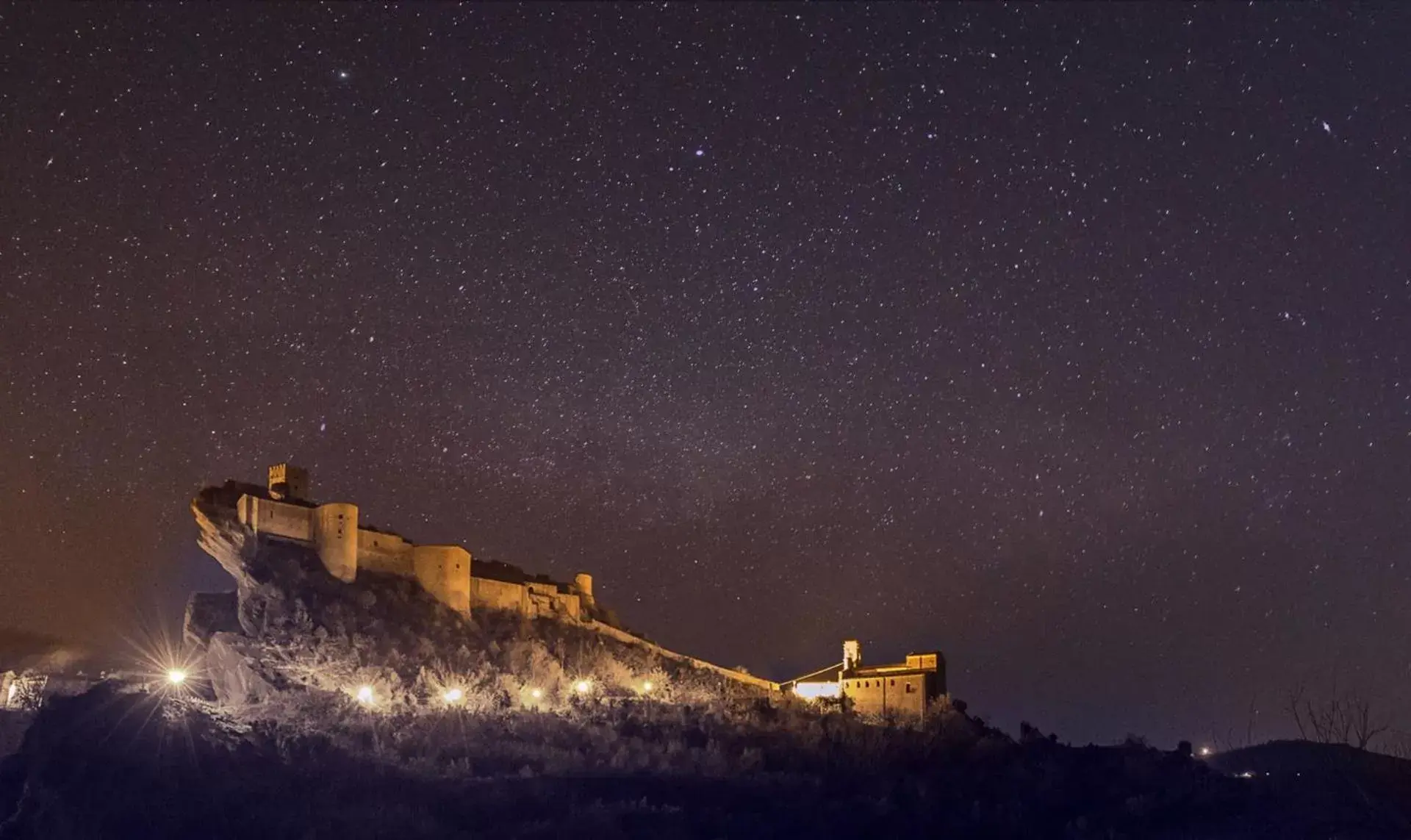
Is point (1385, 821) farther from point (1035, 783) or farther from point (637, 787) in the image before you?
point (637, 787)

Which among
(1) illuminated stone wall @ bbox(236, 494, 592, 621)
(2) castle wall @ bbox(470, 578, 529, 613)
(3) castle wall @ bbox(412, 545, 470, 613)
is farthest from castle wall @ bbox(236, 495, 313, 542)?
(2) castle wall @ bbox(470, 578, 529, 613)

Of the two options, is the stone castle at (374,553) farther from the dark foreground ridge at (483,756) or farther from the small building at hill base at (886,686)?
the small building at hill base at (886,686)

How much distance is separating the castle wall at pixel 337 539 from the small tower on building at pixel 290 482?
2860mm

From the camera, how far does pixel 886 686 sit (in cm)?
8694

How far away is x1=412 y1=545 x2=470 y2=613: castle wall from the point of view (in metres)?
72.2

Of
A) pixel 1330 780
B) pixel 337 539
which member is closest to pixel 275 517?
pixel 337 539

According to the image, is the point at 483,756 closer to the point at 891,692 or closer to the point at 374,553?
the point at 374,553

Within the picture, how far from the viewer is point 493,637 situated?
72.1 m

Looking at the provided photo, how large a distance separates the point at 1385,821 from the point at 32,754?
7179cm

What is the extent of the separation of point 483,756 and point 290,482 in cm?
1914

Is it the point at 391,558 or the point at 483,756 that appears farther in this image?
the point at 391,558

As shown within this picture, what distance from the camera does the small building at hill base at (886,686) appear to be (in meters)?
85.2

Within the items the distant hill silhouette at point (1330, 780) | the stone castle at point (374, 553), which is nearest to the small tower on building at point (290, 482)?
the stone castle at point (374, 553)

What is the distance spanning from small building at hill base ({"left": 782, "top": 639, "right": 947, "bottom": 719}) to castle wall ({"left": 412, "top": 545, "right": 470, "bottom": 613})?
87.0 ft
